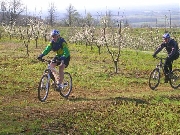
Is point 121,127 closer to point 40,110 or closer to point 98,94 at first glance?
point 40,110

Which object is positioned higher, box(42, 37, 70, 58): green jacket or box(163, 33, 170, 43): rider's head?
box(163, 33, 170, 43): rider's head

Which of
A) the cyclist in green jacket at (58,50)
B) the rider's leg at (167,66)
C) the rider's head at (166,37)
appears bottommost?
the rider's leg at (167,66)

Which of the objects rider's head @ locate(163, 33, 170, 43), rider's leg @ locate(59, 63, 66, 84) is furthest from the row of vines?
rider's leg @ locate(59, 63, 66, 84)

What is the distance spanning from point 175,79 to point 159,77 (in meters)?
1.06

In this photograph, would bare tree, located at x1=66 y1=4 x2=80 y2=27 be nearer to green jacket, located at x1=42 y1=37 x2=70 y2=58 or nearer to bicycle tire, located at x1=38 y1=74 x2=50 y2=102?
green jacket, located at x1=42 y1=37 x2=70 y2=58

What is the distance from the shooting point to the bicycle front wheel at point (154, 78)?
15446mm

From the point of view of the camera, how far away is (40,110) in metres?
10.8

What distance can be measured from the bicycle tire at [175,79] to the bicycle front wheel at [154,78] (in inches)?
33.4

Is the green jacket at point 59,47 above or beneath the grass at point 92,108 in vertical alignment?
above

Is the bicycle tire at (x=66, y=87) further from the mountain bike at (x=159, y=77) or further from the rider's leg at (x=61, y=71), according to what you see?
the mountain bike at (x=159, y=77)

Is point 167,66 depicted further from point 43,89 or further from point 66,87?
point 43,89

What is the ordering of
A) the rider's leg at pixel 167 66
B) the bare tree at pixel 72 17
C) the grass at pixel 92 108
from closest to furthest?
1. the grass at pixel 92 108
2. the rider's leg at pixel 167 66
3. the bare tree at pixel 72 17

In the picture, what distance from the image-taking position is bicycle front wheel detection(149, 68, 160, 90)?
1545 centimetres

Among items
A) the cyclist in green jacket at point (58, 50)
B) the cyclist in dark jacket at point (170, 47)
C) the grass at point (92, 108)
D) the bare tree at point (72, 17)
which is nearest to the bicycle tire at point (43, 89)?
the grass at point (92, 108)
